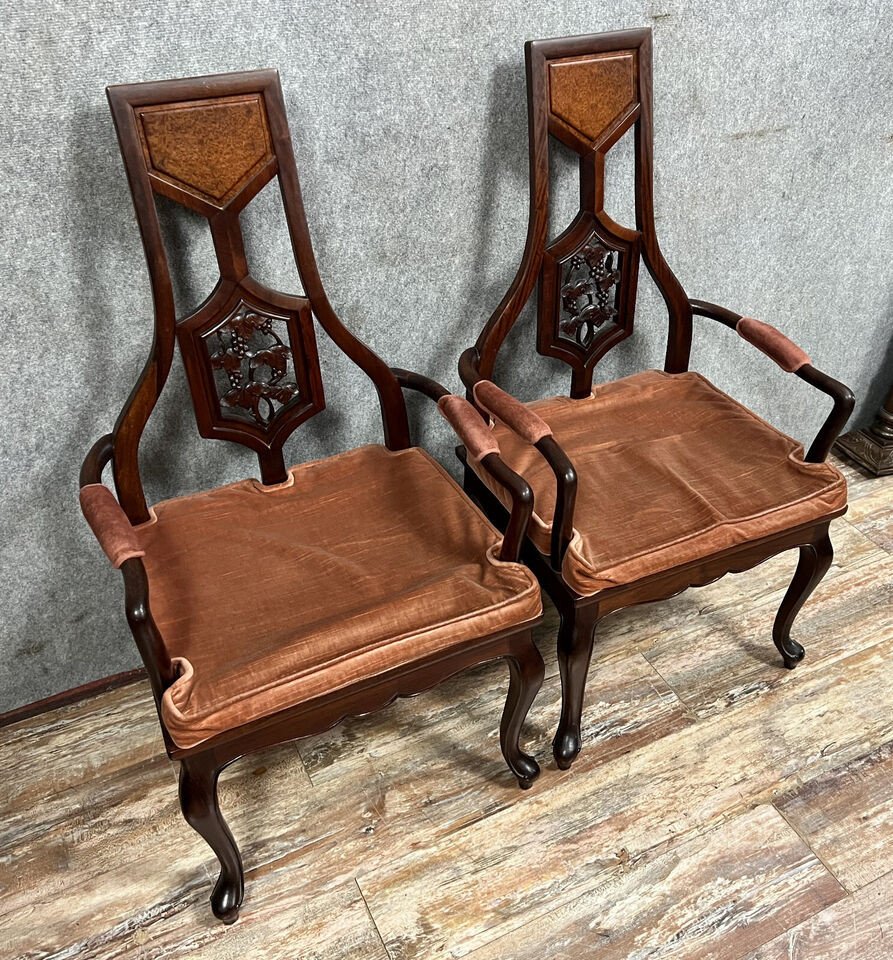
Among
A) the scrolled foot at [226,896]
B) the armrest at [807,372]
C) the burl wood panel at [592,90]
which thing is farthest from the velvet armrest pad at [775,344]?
the scrolled foot at [226,896]

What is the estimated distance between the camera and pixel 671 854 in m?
1.54

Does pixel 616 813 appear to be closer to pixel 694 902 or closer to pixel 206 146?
pixel 694 902

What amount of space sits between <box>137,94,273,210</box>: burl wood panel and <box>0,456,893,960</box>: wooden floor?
101cm

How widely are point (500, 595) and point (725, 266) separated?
3.79ft

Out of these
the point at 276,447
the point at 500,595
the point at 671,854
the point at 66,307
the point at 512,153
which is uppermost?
the point at 512,153

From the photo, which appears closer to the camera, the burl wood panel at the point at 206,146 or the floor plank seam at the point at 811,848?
the burl wood panel at the point at 206,146

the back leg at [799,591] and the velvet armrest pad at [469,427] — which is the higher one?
the velvet armrest pad at [469,427]

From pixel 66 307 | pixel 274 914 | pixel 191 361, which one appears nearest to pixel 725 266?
pixel 191 361

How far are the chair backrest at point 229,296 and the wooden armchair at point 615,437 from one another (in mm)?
337

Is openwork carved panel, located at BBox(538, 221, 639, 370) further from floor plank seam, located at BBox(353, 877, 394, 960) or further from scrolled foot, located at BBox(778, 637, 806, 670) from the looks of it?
floor plank seam, located at BBox(353, 877, 394, 960)

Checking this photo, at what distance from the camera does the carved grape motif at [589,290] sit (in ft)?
5.62

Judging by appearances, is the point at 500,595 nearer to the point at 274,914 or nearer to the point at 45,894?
the point at 274,914

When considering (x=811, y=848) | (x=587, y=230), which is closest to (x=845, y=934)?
(x=811, y=848)

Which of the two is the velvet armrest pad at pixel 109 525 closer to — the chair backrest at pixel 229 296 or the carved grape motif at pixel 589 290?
the chair backrest at pixel 229 296
